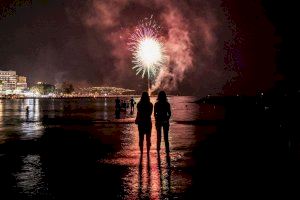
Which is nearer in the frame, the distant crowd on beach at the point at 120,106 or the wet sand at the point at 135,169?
the wet sand at the point at 135,169

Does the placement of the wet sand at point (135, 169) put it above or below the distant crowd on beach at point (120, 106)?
below

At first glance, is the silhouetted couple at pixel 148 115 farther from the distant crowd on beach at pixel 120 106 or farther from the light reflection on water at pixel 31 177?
the distant crowd on beach at pixel 120 106

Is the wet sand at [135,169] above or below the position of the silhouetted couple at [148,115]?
below

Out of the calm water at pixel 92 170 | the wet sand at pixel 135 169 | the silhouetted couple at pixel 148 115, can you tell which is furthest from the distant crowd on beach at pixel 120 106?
the silhouetted couple at pixel 148 115

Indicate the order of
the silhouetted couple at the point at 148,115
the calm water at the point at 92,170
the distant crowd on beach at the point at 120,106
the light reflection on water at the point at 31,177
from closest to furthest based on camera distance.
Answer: the calm water at the point at 92,170 → the light reflection on water at the point at 31,177 → the silhouetted couple at the point at 148,115 → the distant crowd on beach at the point at 120,106

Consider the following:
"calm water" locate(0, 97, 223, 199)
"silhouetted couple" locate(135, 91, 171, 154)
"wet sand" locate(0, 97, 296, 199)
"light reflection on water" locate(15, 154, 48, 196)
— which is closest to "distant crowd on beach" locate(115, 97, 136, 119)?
"calm water" locate(0, 97, 223, 199)

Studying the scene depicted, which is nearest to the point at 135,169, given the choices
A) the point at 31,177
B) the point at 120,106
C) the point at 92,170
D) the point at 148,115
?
the point at 92,170

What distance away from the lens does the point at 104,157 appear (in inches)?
515

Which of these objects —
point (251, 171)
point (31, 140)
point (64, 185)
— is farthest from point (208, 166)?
point (31, 140)

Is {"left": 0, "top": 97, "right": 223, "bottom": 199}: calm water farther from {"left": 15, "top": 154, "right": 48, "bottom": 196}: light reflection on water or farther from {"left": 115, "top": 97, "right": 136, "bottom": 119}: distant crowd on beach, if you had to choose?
{"left": 115, "top": 97, "right": 136, "bottom": 119}: distant crowd on beach

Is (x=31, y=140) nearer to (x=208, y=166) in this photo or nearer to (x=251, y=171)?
(x=208, y=166)

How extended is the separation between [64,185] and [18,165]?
3.18 metres

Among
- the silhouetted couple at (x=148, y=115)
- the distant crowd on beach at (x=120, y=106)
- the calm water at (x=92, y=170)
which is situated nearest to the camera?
the calm water at (x=92, y=170)

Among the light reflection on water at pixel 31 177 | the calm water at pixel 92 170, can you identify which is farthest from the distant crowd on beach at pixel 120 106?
the light reflection on water at pixel 31 177
